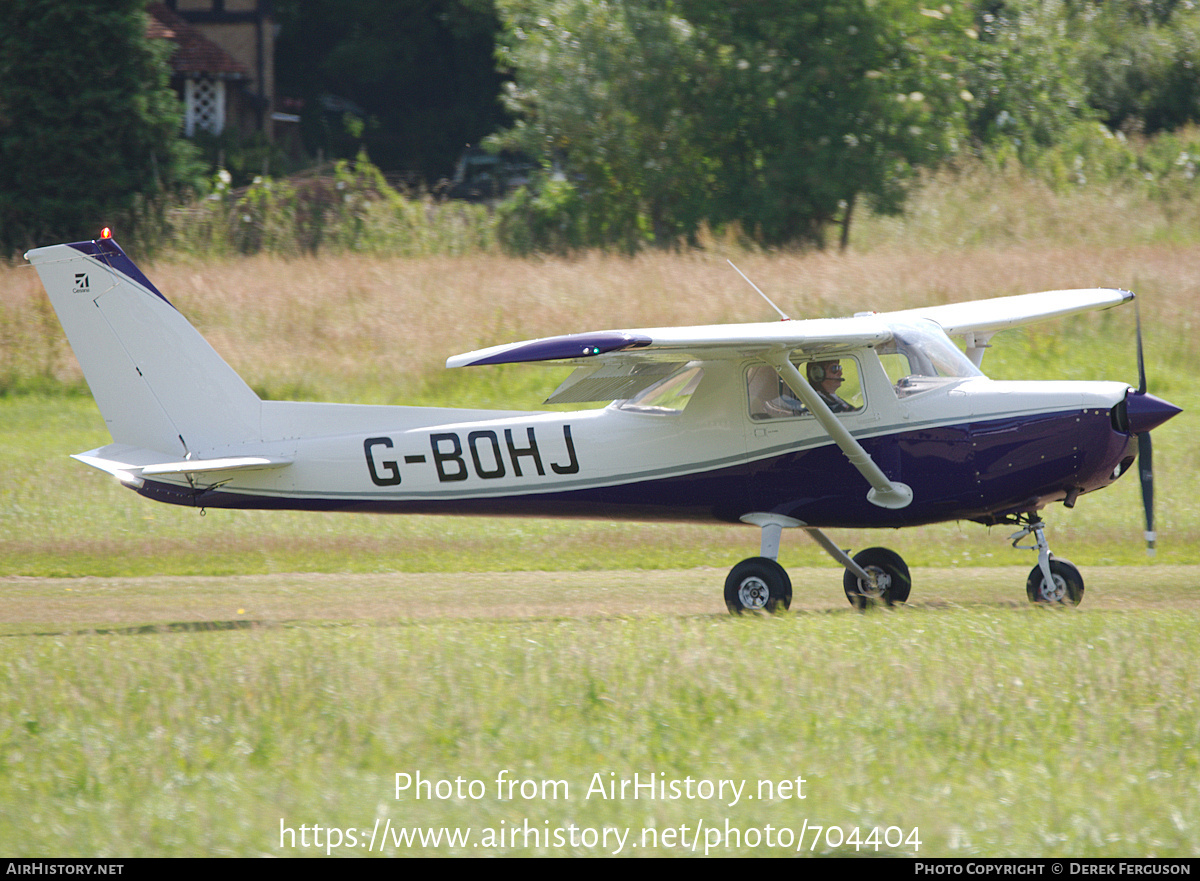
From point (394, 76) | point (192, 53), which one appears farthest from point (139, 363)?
point (394, 76)

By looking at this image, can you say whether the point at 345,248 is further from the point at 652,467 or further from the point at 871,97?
the point at 652,467

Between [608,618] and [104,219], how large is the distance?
22289mm

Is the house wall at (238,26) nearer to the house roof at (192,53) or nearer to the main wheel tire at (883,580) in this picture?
the house roof at (192,53)

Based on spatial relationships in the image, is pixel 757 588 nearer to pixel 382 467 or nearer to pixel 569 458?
pixel 569 458

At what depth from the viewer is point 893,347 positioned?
966 cm

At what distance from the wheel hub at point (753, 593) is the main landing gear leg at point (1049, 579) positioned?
1.87 meters

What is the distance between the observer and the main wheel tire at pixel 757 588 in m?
9.59

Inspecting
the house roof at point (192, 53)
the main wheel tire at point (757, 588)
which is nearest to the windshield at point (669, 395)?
the main wheel tire at point (757, 588)

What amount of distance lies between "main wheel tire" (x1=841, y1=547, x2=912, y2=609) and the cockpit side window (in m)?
1.41

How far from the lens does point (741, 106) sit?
25797 mm

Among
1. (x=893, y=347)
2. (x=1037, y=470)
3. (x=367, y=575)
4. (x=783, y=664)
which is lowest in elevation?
(x=367, y=575)

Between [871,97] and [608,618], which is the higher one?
[871,97]
